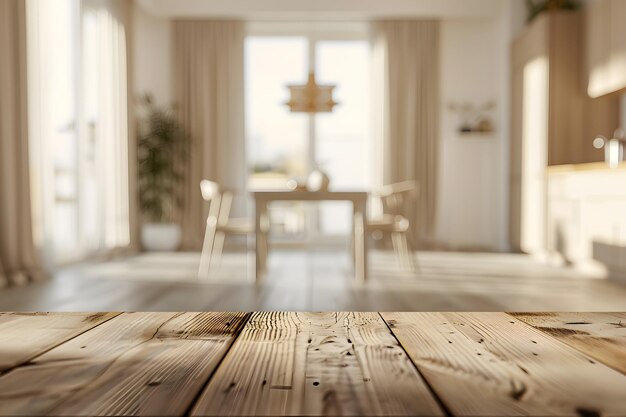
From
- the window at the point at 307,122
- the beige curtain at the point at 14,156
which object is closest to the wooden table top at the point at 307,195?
the beige curtain at the point at 14,156

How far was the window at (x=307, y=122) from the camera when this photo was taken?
24.7ft

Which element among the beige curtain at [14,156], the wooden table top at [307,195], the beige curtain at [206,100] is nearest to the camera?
the beige curtain at [14,156]

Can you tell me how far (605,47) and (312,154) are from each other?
3518 millimetres

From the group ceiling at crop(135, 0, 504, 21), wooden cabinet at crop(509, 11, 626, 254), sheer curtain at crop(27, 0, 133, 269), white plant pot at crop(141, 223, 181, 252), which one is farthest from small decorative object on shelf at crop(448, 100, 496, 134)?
sheer curtain at crop(27, 0, 133, 269)

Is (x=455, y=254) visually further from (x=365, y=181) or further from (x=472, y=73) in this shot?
(x=472, y=73)

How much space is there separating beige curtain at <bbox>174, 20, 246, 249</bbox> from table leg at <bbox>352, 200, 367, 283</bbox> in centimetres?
315

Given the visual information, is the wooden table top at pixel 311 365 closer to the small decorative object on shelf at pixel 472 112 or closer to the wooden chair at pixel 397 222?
the wooden chair at pixel 397 222

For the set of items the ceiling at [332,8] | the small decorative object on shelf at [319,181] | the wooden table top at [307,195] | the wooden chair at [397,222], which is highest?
the ceiling at [332,8]

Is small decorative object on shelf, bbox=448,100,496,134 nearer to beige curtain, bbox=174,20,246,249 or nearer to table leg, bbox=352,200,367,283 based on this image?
beige curtain, bbox=174,20,246,249

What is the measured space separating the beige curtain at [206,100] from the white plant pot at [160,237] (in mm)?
401

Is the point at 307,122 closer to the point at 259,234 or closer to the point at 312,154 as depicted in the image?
the point at 312,154

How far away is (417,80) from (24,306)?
17.4 feet

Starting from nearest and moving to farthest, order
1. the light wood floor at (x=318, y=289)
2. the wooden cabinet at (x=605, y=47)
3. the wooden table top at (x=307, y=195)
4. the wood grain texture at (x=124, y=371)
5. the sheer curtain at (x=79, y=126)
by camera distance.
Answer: the wood grain texture at (x=124, y=371) < the light wood floor at (x=318, y=289) < the wooden table top at (x=307, y=195) < the sheer curtain at (x=79, y=126) < the wooden cabinet at (x=605, y=47)

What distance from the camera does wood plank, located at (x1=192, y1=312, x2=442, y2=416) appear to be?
0.55m
